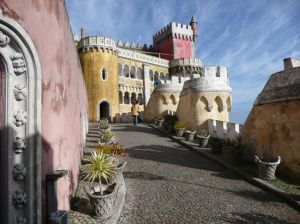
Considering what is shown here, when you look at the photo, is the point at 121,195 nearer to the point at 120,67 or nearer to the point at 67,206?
the point at 67,206

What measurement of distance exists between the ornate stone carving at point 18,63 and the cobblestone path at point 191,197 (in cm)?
343

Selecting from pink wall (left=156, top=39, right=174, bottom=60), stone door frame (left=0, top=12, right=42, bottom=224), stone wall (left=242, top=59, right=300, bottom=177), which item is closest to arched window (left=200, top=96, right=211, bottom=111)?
stone wall (left=242, top=59, right=300, bottom=177)

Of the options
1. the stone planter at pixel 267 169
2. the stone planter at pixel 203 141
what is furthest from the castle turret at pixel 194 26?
the stone planter at pixel 267 169

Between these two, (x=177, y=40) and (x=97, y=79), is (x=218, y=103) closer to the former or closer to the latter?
(x=97, y=79)

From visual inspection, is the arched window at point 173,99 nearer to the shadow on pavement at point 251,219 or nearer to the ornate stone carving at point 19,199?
the shadow on pavement at point 251,219

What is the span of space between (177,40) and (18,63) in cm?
4558

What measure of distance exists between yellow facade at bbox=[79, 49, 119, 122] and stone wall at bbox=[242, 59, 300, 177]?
22346 millimetres

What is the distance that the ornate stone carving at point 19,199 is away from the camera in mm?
3699

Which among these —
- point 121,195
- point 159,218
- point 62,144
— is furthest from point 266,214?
point 62,144

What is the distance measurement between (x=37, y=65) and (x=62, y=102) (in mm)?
1685

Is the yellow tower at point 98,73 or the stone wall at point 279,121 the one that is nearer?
the stone wall at point 279,121

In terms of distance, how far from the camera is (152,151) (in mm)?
12812

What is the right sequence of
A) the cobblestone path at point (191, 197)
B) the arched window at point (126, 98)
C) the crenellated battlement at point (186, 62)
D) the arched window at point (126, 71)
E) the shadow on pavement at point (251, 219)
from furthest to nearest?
the crenellated battlement at point (186, 62) < the arched window at point (126, 98) < the arched window at point (126, 71) < the cobblestone path at point (191, 197) < the shadow on pavement at point (251, 219)

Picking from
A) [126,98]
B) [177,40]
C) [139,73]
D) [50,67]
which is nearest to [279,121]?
[50,67]
